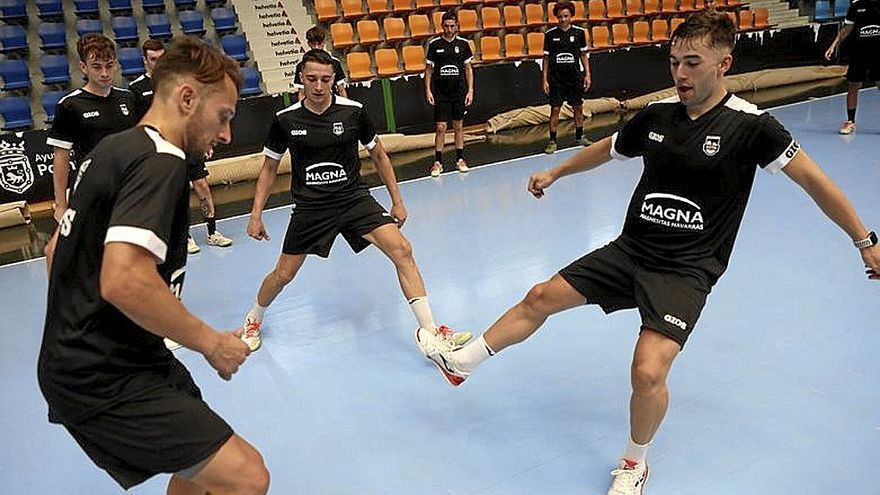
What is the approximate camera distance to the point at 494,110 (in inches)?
505

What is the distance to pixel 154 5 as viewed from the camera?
12086 millimetres

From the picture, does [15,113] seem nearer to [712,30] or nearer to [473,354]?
[473,354]

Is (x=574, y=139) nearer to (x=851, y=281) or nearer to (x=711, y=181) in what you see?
(x=851, y=281)

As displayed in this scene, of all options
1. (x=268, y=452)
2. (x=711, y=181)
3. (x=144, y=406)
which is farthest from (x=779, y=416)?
(x=144, y=406)

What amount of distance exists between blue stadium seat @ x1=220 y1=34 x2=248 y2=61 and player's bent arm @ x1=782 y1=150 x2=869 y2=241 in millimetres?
10855

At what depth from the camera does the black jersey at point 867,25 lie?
8734 mm

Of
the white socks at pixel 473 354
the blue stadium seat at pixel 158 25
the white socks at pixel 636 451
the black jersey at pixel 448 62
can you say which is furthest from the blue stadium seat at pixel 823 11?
the white socks at pixel 636 451

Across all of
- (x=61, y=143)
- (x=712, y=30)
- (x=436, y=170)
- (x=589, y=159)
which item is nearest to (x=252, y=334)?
(x=61, y=143)

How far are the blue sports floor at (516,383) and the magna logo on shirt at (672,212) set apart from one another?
938 millimetres

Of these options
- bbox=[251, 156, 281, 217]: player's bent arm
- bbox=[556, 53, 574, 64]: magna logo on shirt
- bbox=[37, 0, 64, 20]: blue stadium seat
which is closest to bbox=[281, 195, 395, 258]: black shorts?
bbox=[251, 156, 281, 217]: player's bent arm

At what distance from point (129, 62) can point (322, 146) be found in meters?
8.31

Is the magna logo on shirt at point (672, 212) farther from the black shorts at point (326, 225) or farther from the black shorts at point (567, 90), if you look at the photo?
the black shorts at point (567, 90)

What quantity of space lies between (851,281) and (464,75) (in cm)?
593

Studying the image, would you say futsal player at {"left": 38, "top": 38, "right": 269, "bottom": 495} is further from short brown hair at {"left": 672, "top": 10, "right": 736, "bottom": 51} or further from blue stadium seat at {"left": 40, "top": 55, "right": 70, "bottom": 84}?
blue stadium seat at {"left": 40, "top": 55, "right": 70, "bottom": 84}
